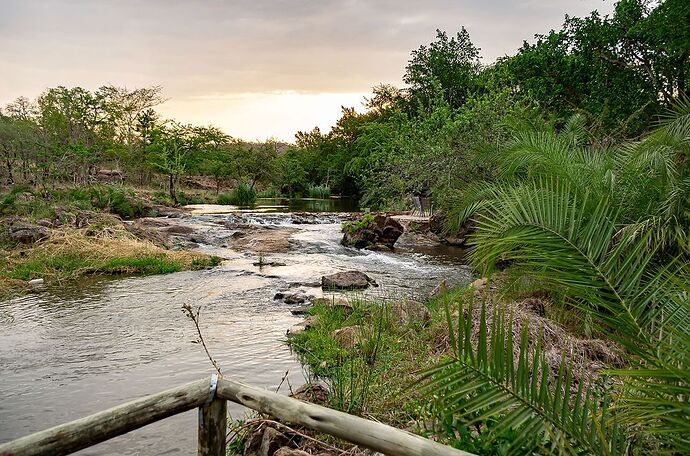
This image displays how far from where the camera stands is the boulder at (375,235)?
16469mm

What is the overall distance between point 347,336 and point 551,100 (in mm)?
19628

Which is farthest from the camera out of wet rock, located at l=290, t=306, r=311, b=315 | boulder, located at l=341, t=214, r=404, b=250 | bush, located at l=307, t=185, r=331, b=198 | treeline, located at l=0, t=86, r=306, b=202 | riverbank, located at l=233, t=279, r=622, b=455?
bush, located at l=307, t=185, r=331, b=198

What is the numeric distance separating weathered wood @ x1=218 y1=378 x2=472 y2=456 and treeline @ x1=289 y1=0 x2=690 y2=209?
6.58 metres

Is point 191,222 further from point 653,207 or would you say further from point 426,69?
point 426,69

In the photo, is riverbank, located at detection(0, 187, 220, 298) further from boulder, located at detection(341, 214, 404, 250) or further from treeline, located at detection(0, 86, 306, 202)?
treeline, located at detection(0, 86, 306, 202)

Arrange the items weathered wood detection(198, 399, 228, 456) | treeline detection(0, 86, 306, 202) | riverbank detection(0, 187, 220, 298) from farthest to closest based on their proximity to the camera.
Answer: treeline detection(0, 86, 306, 202) < riverbank detection(0, 187, 220, 298) < weathered wood detection(198, 399, 228, 456)

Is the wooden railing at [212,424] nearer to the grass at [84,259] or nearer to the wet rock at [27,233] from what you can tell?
the grass at [84,259]

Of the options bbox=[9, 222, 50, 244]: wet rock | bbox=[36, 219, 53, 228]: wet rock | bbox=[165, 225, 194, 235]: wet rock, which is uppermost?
bbox=[36, 219, 53, 228]: wet rock

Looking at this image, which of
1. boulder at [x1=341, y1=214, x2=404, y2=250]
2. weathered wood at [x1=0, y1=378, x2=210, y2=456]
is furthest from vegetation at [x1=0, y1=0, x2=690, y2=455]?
weathered wood at [x1=0, y1=378, x2=210, y2=456]

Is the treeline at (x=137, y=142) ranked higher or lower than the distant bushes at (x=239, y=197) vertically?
higher

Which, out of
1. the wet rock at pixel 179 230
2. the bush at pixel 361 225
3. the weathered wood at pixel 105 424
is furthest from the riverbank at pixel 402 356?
the wet rock at pixel 179 230

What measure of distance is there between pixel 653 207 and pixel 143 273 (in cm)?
1035

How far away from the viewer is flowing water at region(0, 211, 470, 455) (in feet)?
15.1

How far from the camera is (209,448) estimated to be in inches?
87.7
